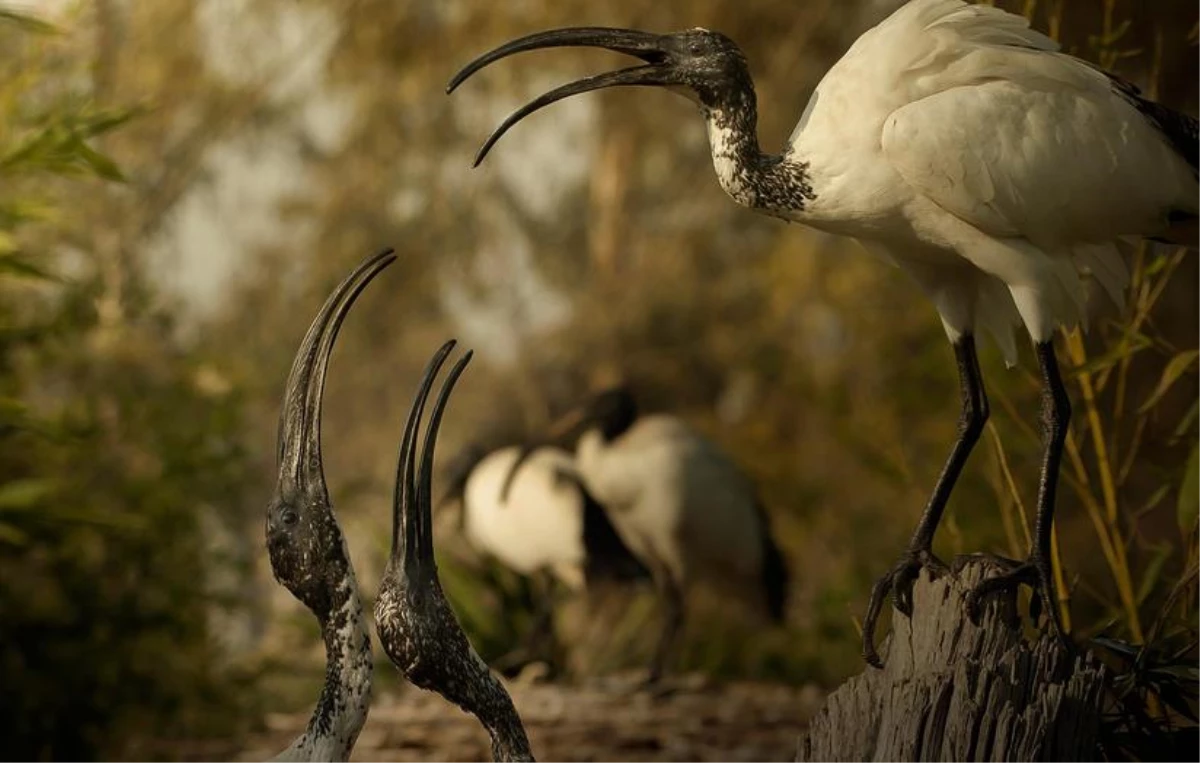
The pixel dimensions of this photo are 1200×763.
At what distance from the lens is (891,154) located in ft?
8.14

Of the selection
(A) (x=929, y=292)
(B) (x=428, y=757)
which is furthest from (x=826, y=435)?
(A) (x=929, y=292)

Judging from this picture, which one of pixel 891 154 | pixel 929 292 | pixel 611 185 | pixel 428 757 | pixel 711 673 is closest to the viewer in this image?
pixel 891 154

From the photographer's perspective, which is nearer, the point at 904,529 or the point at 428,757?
the point at 428,757

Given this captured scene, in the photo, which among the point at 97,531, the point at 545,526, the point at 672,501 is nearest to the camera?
the point at 97,531

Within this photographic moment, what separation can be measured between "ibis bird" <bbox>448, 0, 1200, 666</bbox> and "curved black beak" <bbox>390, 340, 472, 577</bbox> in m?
0.48

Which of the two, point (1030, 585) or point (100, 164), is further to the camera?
point (100, 164)

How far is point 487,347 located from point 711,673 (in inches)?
171

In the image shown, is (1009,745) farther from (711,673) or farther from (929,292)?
(711,673)

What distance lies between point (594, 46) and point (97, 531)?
3366 mm

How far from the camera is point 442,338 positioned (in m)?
11.8

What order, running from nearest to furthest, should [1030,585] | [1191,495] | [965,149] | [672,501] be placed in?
[965,149]
[1030,585]
[1191,495]
[672,501]

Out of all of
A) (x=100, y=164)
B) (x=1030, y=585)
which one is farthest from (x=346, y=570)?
(x=100, y=164)

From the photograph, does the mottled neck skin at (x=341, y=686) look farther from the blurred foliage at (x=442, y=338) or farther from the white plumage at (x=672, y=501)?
the white plumage at (x=672, y=501)

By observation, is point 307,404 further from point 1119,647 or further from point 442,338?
point 442,338
